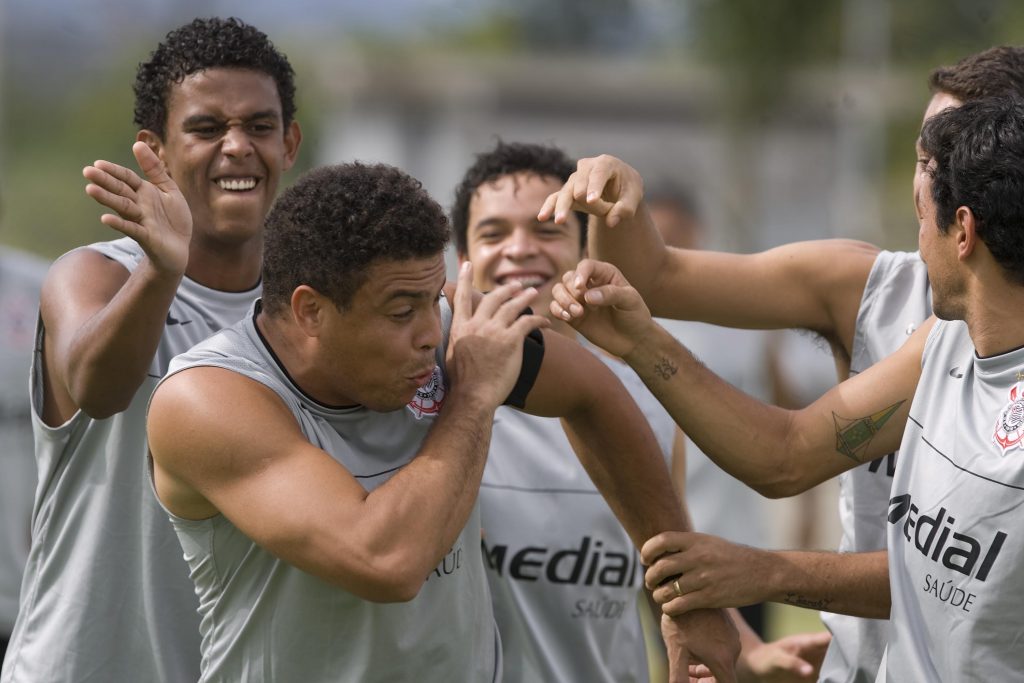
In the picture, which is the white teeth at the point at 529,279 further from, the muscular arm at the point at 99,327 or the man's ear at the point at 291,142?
the muscular arm at the point at 99,327

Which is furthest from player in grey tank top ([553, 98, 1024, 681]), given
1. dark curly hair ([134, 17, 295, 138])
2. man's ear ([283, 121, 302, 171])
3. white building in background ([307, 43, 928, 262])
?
white building in background ([307, 43, 928, 262])

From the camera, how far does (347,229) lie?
3.53m

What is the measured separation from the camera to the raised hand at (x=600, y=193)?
4.02 meters

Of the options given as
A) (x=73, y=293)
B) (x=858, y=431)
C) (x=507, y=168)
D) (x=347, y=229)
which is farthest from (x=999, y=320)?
(x=73, y=293)

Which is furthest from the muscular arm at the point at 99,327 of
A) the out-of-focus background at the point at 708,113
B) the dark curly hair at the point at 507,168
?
the out-of-focus background at the point at 708,113

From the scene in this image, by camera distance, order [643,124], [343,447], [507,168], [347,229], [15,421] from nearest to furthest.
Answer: [347,229] → [343,447] → [507,168] → [15,421] → [643,124]

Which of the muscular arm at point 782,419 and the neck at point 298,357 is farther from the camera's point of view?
the muscular arm at point 782,419

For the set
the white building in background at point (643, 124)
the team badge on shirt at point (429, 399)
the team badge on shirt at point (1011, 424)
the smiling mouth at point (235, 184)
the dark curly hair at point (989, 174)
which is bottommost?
the white building in background at point (643, 124)

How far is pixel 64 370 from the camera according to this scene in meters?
4.04

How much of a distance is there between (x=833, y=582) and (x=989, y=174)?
54.0 inches

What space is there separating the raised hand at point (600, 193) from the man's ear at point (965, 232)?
0.96 meters

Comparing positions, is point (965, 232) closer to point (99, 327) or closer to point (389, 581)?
point (389, 581)

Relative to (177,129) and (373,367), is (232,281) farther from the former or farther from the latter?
(373,367)

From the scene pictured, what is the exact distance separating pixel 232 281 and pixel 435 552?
157cm
